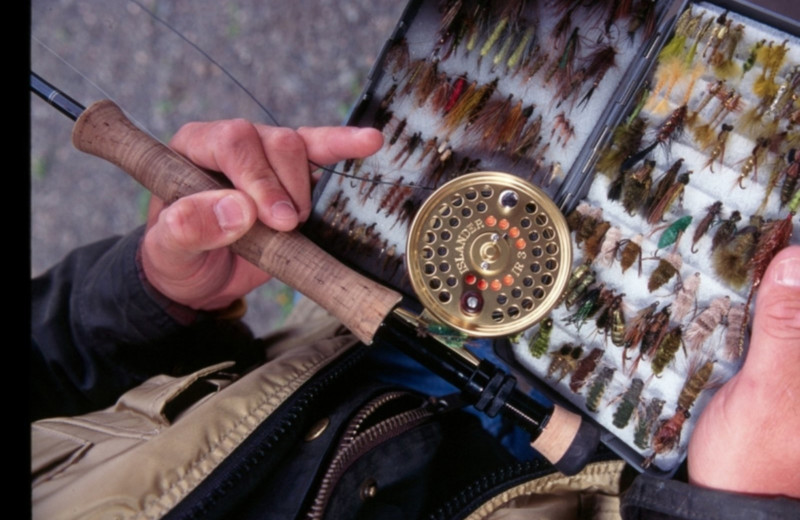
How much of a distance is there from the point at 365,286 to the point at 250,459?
328 millimetres

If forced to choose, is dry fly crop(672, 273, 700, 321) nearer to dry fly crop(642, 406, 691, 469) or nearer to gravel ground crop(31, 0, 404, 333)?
dry fly crop(642, 406, 691, 469)

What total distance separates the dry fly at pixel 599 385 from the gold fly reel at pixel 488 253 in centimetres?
26

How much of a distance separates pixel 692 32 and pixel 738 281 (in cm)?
46

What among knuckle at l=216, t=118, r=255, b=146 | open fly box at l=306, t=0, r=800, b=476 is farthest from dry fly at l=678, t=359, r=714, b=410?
knuckle at l=216, t=118, r=255, b=146

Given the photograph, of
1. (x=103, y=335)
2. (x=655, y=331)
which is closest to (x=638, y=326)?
(x=655, y=331)

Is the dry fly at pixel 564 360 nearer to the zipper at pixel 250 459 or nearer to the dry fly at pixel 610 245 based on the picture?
the dry fly at pixel 610 245

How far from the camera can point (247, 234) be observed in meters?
1.16

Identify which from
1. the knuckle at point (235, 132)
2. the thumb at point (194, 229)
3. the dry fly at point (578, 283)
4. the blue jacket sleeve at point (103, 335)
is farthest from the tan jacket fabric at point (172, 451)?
the knuckle at point (235, 132)

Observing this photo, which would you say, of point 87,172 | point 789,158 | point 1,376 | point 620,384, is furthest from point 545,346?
point 87,172

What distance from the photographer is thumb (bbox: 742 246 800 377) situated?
39.3 inches

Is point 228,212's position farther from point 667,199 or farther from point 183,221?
point 667,199

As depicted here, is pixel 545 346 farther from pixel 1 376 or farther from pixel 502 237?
pixel 1 376

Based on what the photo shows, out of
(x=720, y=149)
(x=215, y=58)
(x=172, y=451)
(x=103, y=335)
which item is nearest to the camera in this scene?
(x=172, y=451)

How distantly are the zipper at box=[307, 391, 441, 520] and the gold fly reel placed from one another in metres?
0.19
